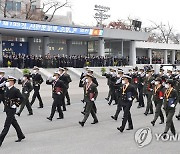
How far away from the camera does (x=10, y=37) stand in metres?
36.7

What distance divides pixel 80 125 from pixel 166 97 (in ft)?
10.6

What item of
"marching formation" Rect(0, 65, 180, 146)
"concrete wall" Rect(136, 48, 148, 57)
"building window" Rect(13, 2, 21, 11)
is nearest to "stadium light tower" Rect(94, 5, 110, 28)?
"concrete wall" Rect(136, 48, 148, 57)

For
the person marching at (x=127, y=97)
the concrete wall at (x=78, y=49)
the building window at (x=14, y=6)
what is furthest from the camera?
the building window at (x=14, y=6)

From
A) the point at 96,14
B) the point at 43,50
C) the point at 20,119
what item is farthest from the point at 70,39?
the point at 20,119

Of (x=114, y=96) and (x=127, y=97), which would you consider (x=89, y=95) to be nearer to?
(x=127, y=97)

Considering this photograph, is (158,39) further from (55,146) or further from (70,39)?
(55,146)

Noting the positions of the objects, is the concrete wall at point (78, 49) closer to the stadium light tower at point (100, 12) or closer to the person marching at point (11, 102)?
the stadium light tower at point (100, 12)

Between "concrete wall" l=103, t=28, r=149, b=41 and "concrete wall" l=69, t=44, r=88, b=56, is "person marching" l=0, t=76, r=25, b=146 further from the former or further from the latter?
"concrete wall" l=69, t=44, r=88, b=56

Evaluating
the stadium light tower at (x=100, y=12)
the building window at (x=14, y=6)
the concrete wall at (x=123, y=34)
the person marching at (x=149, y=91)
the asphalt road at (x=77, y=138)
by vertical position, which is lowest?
the asphalt road at (x=77, y=138)

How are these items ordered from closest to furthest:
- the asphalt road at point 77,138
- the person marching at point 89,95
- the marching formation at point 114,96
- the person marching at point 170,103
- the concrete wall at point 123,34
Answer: the asphalt road at point 77,138, the marching formation at point 114,96, the person marching at point 170,103, the person marching at point 89,95, the concrete wall at point 123,34

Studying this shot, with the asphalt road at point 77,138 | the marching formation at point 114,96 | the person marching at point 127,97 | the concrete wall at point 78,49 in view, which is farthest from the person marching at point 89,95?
the concrete wall at point 78,49

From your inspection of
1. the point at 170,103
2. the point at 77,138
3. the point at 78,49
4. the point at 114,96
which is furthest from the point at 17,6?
the point at 170,103

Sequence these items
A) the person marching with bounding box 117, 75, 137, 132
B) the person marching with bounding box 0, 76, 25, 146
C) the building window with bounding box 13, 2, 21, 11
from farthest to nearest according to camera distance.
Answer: the building window with bounding box 13, 2, 21, 11 → the person marching with bounding box 117, 75, 137, 132 → the person marching with bounding box 0, 76, 25, 146

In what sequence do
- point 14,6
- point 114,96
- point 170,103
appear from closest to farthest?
point 170,103, point 114,96, point 14,6
